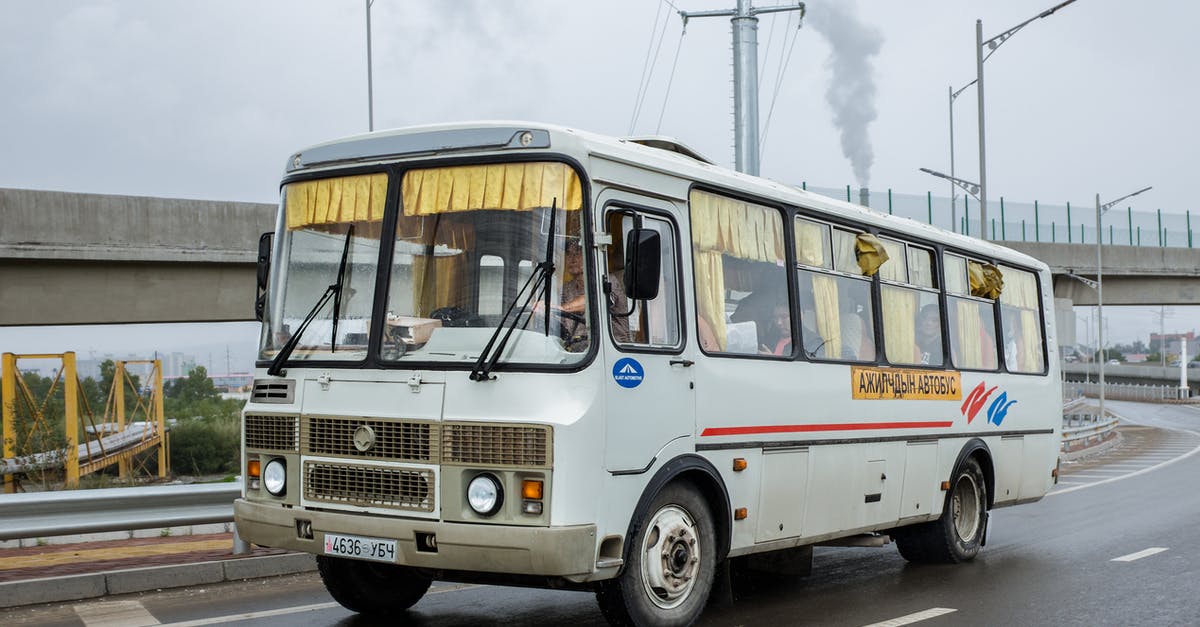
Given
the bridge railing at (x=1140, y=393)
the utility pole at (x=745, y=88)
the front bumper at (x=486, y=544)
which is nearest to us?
the front bumper at (x=486, y=544)

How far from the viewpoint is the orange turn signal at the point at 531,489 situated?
6301 millimetres

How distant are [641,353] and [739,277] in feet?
4.63

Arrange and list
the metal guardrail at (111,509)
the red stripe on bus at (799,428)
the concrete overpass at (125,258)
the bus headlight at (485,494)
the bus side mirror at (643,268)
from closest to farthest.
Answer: the bus headlight at (485,494) → the bus side mirror at (643,268) → the red stripe on bus at (799,428) → the metal guardrail at (111,509) → the concrete overpass at (125,258)

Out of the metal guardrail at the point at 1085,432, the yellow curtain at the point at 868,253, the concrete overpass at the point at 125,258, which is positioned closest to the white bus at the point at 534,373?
the yellow curtain at the point at 868,253

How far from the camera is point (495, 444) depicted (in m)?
6.37

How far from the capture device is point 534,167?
21.9ft

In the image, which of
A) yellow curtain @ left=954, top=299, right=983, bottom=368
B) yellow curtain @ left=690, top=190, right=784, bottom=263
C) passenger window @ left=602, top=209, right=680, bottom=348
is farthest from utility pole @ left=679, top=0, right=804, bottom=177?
passenger window @ left=602, top=209, right=680, bottom=348

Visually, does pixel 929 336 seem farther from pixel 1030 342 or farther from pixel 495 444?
pixel 495 444

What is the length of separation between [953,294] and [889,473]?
7.88 ft

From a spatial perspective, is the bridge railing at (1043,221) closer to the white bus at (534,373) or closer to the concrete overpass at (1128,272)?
the concrete overpass at (1128,272)

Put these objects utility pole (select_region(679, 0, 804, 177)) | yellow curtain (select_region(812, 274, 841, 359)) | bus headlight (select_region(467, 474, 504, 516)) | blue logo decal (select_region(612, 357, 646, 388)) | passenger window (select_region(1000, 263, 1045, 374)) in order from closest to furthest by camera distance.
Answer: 1. bus headlight (select_region(467, 474, 504, 516))
2. blue logo decal (select_region(612, 357, 646, 388))
3. yellow curtain (select_region(812, 274, 841, 359))
4. passenger window (select_region(1000, 263, 1045, 374))
5. utility pole (select_region(679, 0, 804, 177))

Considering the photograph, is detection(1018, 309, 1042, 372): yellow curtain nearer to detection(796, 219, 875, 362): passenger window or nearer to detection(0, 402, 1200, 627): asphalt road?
detection(0, 402, 1200, 627): asphalt road

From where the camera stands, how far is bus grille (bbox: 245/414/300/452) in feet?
23.1

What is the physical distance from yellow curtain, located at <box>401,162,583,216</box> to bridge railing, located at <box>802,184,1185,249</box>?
100 feet
